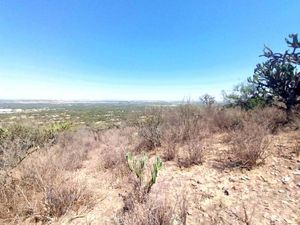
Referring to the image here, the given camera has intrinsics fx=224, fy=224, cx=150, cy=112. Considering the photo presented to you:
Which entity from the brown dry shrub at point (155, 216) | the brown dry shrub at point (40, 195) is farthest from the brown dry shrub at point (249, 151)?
the brown dry shrub at point (40, 195)

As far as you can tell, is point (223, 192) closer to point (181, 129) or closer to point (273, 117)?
Answer: point (181, 129)

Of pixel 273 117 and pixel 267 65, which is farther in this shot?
pixel 267 65

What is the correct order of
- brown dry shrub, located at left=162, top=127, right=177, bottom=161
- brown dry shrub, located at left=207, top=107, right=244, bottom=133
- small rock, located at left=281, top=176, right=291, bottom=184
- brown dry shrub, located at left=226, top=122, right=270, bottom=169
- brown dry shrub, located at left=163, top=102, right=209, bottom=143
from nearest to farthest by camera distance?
small rock, located at left=281, top=176, right=291, bottom=184
brown dry shrub, located at left=226, top=122, right=270, bottom=169
brown dry shrub, located at left=162, top=127, right=177, bottom=161
brown dry shrub, located at left=163, top=102, right=209, bottom=143
brown dry shrub, located at left=207, top=107, right=244, bottom=133

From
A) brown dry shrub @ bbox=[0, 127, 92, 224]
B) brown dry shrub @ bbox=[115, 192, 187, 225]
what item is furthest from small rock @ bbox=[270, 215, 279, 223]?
brown dry shrub @ bbox=[0, 127, 92, 224]

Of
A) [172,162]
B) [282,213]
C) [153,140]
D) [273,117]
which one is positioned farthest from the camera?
[273,117]

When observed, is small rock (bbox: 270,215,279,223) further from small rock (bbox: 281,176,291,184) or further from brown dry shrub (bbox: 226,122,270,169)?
brown dry shrub (bbox: 226,122,270,169)

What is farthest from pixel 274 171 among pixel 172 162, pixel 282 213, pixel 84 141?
pixel 84 141

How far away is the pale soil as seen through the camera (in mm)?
3279

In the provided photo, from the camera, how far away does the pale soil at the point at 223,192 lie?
129 inches

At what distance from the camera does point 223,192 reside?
397 cm

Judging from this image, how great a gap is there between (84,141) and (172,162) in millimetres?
8731

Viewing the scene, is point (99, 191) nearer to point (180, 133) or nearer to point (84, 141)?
point (180, 133)

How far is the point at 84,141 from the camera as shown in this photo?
43.7 feet

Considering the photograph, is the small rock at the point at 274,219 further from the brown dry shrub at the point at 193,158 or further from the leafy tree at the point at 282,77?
the leafy tree at the point at 282,77
